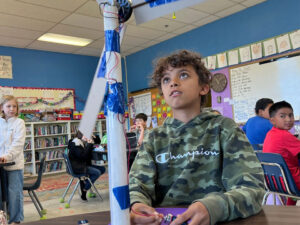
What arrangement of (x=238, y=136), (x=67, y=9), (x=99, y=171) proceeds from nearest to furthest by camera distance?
(x=238, y=136), (x=99, y=171), (x=67, y=9)

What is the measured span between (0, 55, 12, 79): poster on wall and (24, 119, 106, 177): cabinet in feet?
3.78

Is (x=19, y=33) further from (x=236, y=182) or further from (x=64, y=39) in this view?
(x=236, y=182)

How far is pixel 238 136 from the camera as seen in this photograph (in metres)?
0.77

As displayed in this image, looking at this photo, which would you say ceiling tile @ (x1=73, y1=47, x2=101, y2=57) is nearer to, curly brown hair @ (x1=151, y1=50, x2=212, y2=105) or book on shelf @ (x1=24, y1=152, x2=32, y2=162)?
book on shelf @ (x1=24, y1=152, x2=32, y2=162)

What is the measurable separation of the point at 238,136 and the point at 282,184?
156 cm

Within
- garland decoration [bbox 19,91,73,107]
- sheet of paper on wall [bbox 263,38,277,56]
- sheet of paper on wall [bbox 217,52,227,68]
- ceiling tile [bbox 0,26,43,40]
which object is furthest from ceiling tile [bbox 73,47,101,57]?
sheet of paper on wall [bbox 263,38,277,56]

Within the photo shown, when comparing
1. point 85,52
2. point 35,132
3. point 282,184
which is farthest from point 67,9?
point 282,184

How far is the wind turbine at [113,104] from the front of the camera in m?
0.45

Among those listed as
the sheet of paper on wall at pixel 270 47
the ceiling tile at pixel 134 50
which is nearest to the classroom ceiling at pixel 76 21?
the ceiling tile at pixel 134 50

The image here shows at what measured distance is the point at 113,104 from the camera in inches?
18.3

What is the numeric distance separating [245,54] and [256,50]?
8.3 inches

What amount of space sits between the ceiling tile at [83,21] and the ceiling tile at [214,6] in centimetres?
175

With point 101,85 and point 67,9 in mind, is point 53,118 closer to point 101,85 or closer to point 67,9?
point 67,9

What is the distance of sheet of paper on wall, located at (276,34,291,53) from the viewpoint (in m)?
4.62
